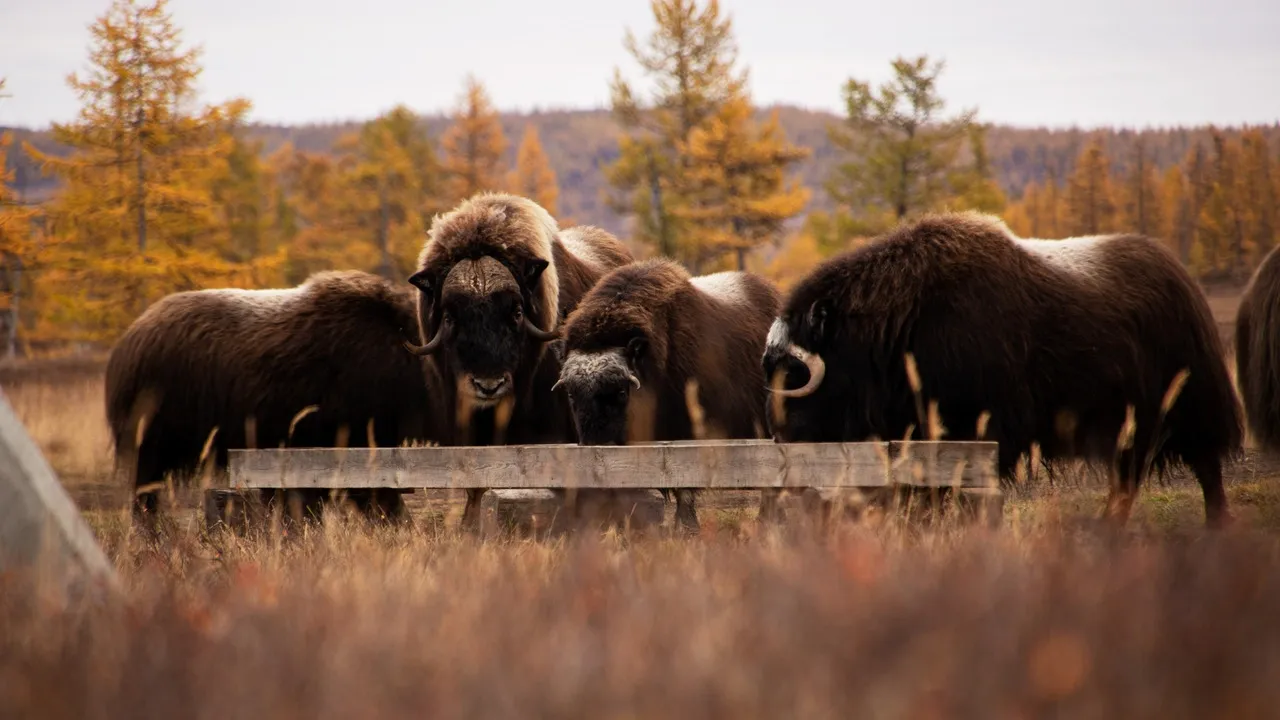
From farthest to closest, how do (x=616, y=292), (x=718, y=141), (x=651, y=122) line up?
(x=651, y=122) → (x=718, y=141) → (x=616, y=292)

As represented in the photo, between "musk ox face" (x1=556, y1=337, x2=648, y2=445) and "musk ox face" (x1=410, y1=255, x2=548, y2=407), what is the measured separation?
93 centimetres

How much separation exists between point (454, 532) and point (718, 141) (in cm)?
3136

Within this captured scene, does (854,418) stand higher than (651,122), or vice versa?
(651,122)

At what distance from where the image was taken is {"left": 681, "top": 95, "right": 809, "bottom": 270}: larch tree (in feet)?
122

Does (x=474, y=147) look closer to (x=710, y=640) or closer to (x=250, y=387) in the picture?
(x=250, y=387)

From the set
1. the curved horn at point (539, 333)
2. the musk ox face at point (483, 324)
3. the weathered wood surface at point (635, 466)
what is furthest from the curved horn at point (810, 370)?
the musk ox face at point (483, 324)

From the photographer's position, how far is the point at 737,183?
37969 millimetres

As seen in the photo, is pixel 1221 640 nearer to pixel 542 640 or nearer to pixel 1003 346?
pixel 542 640

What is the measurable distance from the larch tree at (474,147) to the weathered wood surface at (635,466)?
3658 cm

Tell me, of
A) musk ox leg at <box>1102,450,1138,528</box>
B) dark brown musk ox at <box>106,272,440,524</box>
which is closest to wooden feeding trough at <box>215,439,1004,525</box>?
musk ox leg at <box>1102,450,1138,528</box>

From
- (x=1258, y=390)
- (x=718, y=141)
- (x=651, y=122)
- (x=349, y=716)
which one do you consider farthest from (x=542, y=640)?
(x=651, y=122)

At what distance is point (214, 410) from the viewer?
11086mm

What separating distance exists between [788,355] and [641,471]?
1.88 meters

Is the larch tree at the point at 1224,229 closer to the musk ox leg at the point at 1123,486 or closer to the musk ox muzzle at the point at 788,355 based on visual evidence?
the musk ox leg at the point at 1123,486
